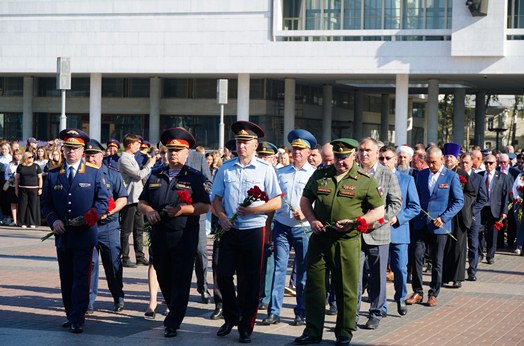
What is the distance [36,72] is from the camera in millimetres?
53625

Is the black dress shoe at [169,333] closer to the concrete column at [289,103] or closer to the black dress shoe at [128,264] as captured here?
the black dress shoe at [128,264]

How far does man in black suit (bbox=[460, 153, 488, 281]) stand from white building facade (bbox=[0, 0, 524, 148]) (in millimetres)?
30628

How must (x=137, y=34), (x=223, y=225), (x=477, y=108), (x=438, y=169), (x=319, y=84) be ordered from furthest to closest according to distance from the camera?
(x=477, y=108) < (x=319, y=84) < (x=137, y=34) < (x=438, y=169) < (x=223, y=225)

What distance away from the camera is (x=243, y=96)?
2015 inches

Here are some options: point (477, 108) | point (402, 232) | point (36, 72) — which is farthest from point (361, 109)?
point (402, 232)

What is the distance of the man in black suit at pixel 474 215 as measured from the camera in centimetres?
1569

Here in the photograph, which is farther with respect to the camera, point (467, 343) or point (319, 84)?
point (319, 84)

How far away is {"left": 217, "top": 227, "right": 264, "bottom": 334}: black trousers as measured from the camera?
9.88 m

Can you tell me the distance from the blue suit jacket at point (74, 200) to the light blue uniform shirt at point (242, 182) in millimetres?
1343

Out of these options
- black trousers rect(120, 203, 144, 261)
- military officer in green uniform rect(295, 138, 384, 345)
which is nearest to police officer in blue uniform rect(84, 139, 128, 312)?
military officer in green uniform rect(295, 138, 384, 345)

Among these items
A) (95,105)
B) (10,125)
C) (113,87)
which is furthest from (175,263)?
(10,125)

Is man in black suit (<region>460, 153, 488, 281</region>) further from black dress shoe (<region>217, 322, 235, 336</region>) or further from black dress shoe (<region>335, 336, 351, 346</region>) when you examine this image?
black dress shoe (<region>217, 322, 235, 336</region>)

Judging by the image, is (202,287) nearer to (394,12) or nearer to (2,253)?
(2,253)

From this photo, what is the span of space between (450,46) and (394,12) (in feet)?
10.4
